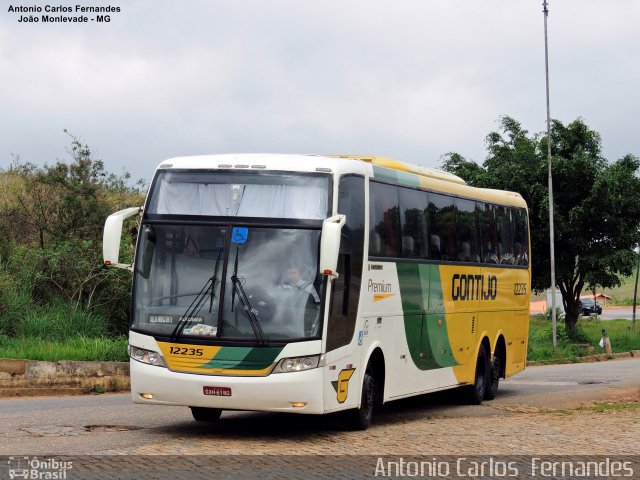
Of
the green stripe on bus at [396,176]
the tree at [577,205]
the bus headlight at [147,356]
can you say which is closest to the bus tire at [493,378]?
the green stripe on bus at [396,176]

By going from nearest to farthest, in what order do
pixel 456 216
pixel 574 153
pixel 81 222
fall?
1. pixel 456 216
2. pixel 81 222
3. pixel 574 153

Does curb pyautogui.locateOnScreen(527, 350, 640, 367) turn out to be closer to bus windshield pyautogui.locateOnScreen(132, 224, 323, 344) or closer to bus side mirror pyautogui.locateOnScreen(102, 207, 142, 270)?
bus windshield pyautogui.locateOnScreen(132, 224, 323, 344)

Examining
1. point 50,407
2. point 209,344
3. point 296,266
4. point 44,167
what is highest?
point 44,167

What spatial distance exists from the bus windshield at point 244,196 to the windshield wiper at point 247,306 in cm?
77

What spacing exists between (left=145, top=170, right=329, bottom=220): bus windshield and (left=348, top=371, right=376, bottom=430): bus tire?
Answer: 2.38m

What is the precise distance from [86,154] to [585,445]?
18.4 metres

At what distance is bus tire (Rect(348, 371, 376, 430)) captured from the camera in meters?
14.0

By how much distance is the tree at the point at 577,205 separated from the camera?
1663 inches

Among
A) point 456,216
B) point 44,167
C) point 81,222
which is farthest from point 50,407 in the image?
point 44,167

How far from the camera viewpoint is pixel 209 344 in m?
12.8

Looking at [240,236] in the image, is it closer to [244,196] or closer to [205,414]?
[244,196]

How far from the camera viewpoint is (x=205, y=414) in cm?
1480

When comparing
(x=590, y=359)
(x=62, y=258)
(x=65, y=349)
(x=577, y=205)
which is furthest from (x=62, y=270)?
(x=577, y=205)

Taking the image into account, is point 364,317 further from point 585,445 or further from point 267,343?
point 585,445
